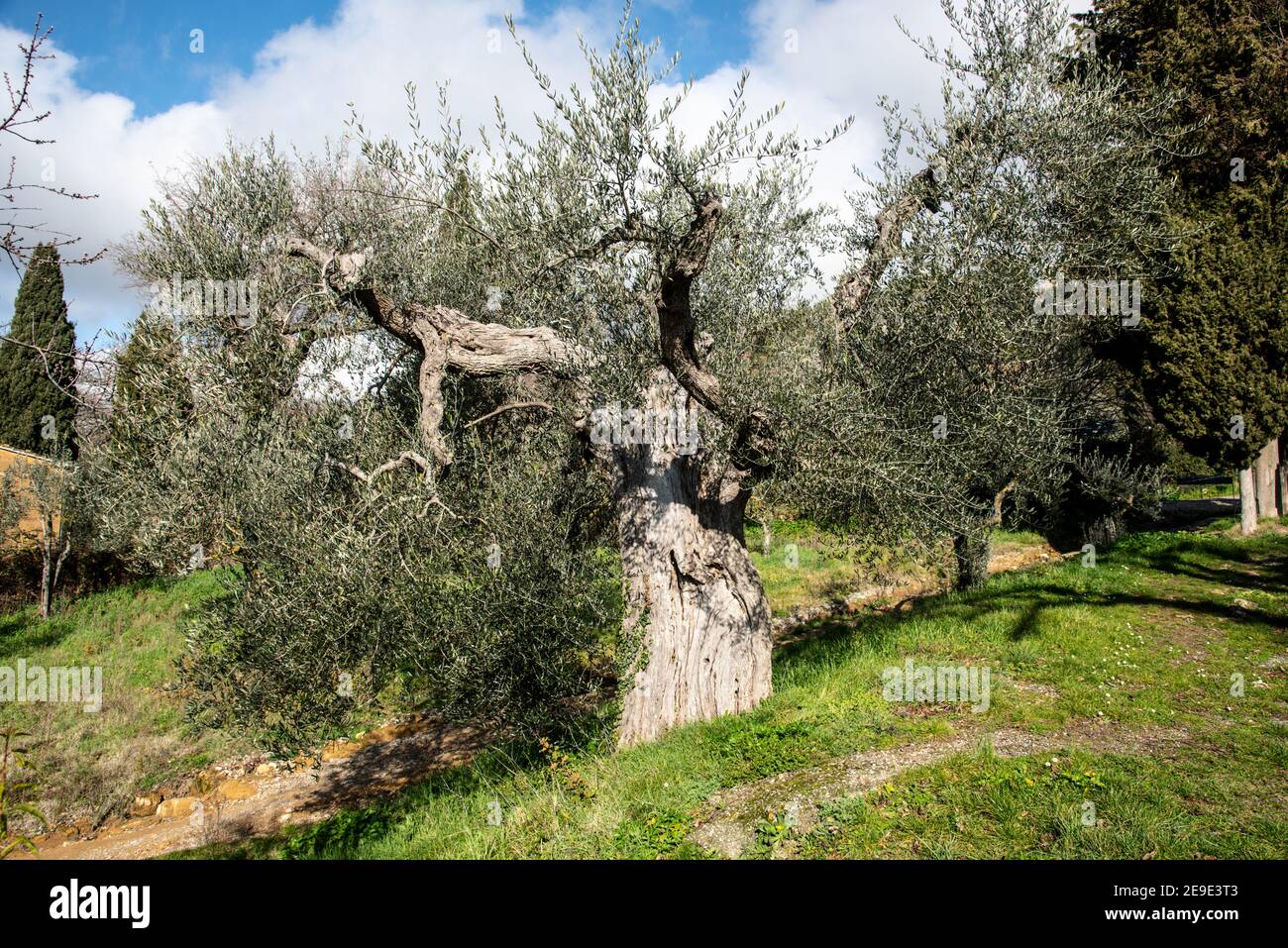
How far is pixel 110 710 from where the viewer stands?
16078mm

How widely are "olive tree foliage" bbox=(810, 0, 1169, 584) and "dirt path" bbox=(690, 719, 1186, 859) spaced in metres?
2.32

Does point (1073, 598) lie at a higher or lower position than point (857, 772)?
higher

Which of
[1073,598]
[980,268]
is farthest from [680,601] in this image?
[1073,598]

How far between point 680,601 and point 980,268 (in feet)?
18.1

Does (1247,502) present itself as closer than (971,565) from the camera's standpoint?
No

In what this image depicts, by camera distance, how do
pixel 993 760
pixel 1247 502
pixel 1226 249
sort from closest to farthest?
1. pixel 993 760
2. pixel 1226 249
3. pixel 1247 502

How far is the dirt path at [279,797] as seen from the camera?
12.0 metres

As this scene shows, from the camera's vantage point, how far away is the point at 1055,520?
21578 millimetres

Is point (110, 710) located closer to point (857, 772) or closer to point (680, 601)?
point (680, 601)

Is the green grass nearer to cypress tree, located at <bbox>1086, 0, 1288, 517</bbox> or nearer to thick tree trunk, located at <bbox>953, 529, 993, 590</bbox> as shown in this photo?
thick tree trunk, located at <bbox>953, 529, 993, 590</bbox>

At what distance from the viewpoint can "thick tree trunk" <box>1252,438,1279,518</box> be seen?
17469mm

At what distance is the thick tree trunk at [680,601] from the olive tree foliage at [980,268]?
6.96ft
